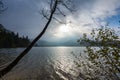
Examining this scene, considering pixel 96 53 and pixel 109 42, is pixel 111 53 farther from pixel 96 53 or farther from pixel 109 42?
pixel 96 53

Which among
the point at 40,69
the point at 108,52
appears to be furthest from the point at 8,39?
the point at 108,52

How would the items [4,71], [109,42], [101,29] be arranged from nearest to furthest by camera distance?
[109,42], [101,29], [4,71]

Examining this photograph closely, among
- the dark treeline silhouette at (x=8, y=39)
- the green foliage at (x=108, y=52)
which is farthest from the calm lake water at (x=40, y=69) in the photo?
the dark treeline silhouette at (x=8, y=39)

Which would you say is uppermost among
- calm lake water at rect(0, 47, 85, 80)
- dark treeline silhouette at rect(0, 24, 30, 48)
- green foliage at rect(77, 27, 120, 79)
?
dark treeline silhouette at rect(0, 24, 30, 48)

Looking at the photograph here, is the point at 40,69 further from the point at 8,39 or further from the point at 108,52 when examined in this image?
the point at 8,39

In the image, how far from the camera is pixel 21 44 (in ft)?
→ 554

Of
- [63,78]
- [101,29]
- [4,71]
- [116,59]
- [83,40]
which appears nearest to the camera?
[116,59]

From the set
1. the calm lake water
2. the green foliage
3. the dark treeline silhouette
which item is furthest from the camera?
the dark treeline silhouette

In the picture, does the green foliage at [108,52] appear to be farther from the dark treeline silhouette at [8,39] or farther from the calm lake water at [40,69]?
the dark treeline silhouette at [8,39]

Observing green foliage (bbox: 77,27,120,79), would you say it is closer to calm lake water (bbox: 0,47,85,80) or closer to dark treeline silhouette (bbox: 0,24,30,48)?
calm lake water (bbox: 0,47,85,80)

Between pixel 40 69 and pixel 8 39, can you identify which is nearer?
pixel 40 69

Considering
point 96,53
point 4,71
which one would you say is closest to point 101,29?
point 96,53

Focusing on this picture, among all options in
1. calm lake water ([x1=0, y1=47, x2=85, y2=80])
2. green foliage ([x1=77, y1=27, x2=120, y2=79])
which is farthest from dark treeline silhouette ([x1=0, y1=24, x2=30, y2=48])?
green foliage ([x1=77, y1=27, x2=120, y2=79])

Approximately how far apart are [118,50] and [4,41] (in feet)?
446
